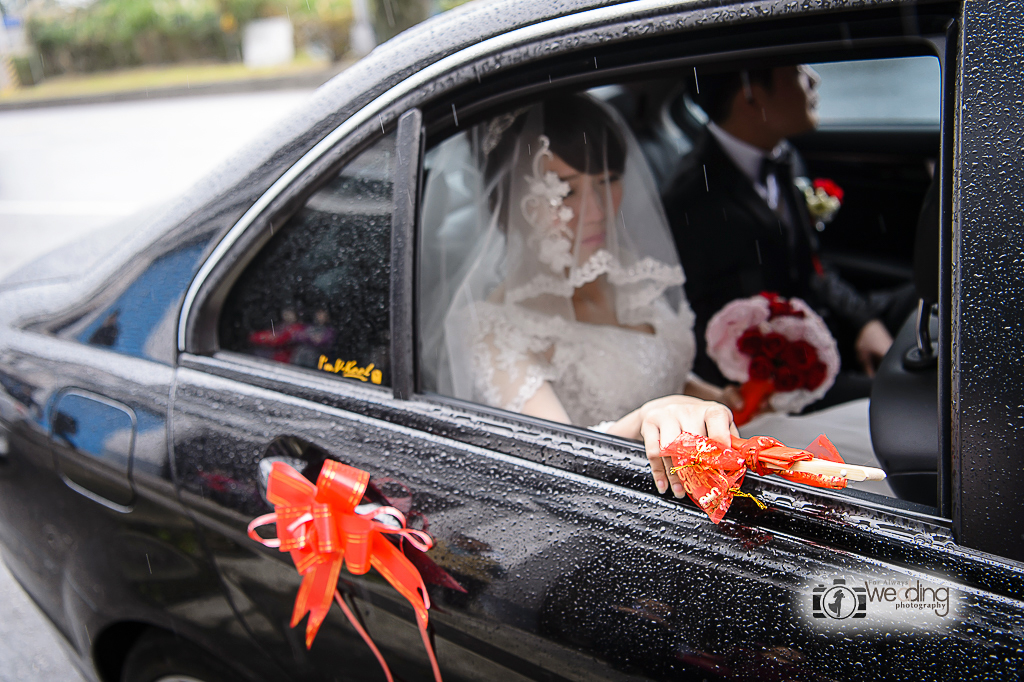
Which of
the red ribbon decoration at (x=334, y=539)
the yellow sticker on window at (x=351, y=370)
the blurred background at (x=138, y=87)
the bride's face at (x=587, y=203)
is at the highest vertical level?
the blurred background at (x=138, y=87)

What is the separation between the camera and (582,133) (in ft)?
5.20

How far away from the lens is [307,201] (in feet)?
3.95

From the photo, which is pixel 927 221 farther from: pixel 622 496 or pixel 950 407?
pixel 622 496

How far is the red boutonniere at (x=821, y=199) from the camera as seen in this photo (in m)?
2.91

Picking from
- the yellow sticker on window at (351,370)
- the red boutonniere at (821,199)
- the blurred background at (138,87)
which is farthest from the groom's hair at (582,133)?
the blurred background at (138,87)

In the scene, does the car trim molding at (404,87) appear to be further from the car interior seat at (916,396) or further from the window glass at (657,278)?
the car interior seat at (916,396)

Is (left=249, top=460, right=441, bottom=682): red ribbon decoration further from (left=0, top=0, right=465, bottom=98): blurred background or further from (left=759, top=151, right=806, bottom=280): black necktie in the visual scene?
(left=0, top=0, right=465, bottom=98): blurred background

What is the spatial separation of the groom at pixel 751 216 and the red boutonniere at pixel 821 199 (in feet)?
0.50

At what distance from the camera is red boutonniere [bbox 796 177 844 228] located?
9.56ft

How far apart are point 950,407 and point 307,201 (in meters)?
0.98

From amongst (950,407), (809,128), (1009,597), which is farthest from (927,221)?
(809,128)

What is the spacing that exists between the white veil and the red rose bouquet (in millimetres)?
370

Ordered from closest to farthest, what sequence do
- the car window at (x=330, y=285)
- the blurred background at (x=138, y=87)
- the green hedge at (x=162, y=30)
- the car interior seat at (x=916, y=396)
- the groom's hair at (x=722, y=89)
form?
the car interior seat at (x=916, y=396)
the car window at (x=330, y=285)
the groom's hair at (x=722, y=89)
the blurred background at (x=138, y=87)
the green hedge at (x=162, y=30)

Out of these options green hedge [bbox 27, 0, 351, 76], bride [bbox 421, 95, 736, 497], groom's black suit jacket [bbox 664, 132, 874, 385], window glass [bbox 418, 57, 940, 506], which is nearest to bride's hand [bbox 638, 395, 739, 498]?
window glass [bbox 418, 57, 940, 506]
